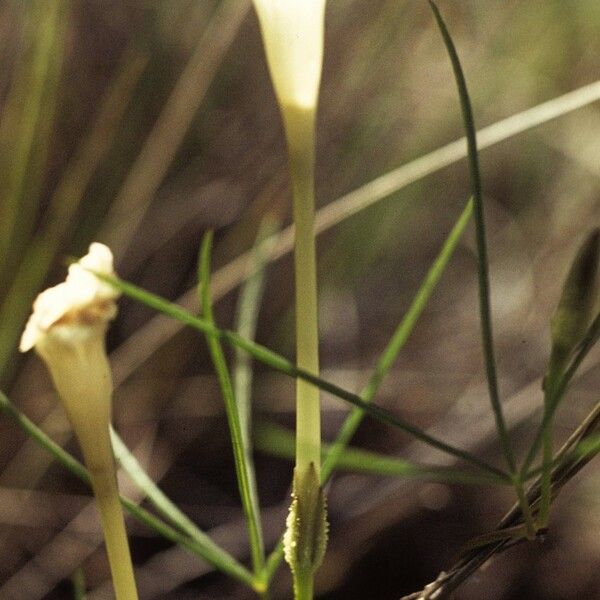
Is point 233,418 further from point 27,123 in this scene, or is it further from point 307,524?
point 27,123

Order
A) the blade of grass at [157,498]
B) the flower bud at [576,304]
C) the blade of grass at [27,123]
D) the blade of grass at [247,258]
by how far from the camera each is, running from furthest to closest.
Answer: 1. the blade of grass at [27,123]
2. the blade of grass at [247,258]
3. the blade of grass at [157,498]
4. the flower bud at [576,304]

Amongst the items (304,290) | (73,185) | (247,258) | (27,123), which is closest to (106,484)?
(304,290)

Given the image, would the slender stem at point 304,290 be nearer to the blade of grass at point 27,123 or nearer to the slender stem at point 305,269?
the slender stem at point 305,269

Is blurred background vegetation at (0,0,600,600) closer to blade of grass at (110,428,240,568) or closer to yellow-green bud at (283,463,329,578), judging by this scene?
blade of grass at (110,428,240,568)

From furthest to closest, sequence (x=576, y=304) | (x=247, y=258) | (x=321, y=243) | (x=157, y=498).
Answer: (x=321, y=243)
(x=247, y=258)
(x=157, y=498)
(x=576, y=304)

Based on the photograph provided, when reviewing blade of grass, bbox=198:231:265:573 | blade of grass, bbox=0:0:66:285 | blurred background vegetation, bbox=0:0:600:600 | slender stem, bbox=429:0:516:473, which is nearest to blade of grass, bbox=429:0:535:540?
slender stem, bbox=429:0:516:473

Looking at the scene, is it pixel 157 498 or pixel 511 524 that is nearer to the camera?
pixel 511 524

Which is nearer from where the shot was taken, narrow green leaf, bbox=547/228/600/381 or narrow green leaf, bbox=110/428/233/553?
narrow green leaf, bbox=547/228/600/381

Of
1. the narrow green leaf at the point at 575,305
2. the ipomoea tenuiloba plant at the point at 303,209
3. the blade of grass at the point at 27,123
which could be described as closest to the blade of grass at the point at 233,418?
the ipomoea tenuiloba plant at the point at 303,209
